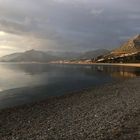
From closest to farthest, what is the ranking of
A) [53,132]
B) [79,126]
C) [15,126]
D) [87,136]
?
[87,136], [53,132], [79,126], [15,126]

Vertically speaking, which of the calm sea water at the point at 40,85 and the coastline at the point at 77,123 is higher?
the coastline at the point at 77,123

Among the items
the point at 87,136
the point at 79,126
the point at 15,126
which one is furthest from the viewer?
the point at 15,126

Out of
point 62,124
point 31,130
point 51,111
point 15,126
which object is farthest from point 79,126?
point 51,111

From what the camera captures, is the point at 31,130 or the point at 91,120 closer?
the point at 31,130

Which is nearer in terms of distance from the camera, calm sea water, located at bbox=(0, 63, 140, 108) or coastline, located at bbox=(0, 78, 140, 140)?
coastline, located at bbox=(0, 78, 140, 140)

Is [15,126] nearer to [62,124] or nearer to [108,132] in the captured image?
[62,124]

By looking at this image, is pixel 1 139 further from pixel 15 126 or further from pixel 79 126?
pixel 79 126

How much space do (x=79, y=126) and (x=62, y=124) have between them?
1898 mm

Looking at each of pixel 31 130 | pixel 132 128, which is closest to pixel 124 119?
pixel 132 128

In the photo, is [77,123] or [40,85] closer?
[77,123]

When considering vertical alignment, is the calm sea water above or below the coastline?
below

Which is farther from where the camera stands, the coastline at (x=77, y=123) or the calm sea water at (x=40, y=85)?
the calm sea water at (x=40, y=85)

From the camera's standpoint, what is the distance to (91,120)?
25766 millimetres

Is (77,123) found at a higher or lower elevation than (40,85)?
higher
